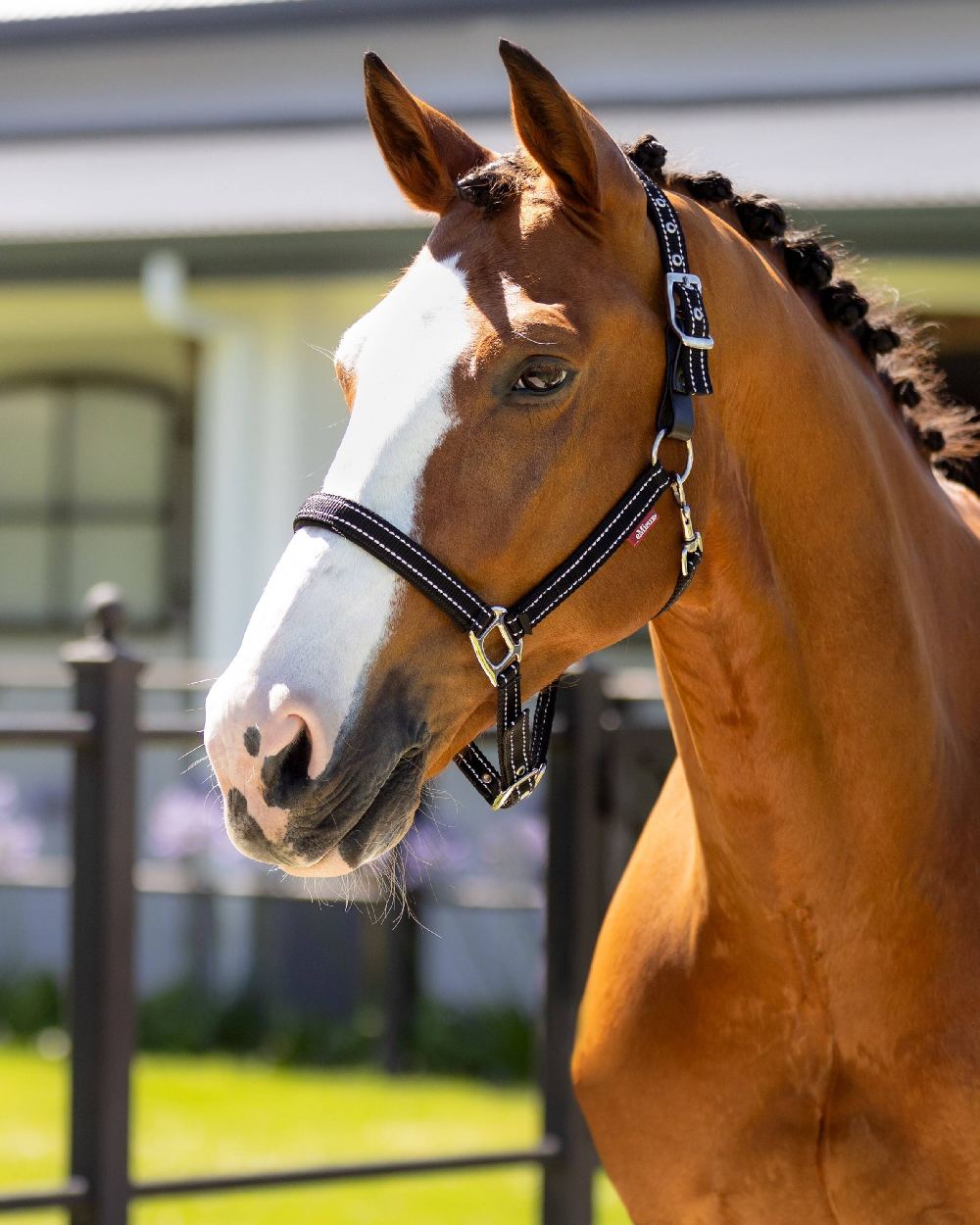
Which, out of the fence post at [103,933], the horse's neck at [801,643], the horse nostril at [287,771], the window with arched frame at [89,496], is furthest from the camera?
the window with arched frame at [89,496]

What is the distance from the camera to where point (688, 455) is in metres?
1.98

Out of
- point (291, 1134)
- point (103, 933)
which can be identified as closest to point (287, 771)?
point (103, 933)

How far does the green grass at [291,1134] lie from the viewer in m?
5.10

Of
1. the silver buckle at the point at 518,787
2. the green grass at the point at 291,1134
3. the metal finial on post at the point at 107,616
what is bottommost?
the green grass at the point at 291,1134

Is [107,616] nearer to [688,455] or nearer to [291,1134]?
[688,455]

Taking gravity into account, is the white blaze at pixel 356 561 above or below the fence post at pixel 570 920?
above

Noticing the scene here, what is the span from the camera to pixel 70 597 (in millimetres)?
9195

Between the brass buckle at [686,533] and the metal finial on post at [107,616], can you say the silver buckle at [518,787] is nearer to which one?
the brass buckle at [686,533]

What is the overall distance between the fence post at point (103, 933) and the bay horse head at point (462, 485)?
5.47 feet

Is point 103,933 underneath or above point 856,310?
underneath

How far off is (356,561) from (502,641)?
0.22 metres

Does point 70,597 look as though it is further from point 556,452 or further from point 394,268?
point 556,452

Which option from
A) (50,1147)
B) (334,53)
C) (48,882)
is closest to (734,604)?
(50,1147)

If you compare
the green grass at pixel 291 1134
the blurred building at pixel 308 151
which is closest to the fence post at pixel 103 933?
the green grass at pixel 291 1134
